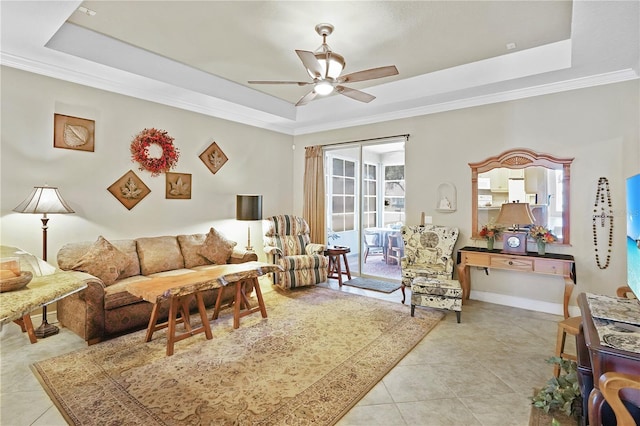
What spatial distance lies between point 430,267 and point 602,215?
6.55ft

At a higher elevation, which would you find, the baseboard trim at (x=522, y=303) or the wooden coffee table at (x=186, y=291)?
the wooden coffee table at (x=186, y=291)

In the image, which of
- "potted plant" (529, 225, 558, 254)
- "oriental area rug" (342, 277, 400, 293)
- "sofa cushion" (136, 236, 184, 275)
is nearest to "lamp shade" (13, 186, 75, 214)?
"sofa cushion" (136, 236, 184, 275)

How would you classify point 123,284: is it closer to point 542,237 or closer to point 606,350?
point 606,350

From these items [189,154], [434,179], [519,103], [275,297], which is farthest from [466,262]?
[189,154]

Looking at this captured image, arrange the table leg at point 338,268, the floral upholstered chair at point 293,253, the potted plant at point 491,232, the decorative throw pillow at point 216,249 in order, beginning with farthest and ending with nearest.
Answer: the table leg at point 338,268 < the floral upholstered chair at point 293,253 < the decorative throw pillow at point 216,249 < the potted plant at point 491,232

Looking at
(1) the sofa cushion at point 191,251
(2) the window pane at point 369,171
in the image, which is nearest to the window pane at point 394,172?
(2) the window pane at point 369,171

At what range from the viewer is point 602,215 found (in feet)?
12.0

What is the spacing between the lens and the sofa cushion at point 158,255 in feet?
12.8

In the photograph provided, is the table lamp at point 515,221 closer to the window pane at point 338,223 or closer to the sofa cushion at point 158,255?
the window pane at point 338,223

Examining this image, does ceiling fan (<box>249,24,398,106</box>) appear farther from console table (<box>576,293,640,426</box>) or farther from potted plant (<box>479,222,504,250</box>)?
potted plant (<box>479,222,504,250</box>)

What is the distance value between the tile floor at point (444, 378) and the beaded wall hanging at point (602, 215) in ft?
3.18

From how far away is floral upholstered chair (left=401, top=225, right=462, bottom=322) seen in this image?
12.0 feet

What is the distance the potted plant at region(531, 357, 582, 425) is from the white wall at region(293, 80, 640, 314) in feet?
7.03

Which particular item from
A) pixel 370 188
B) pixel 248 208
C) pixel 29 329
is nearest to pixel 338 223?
pixel 370 188
